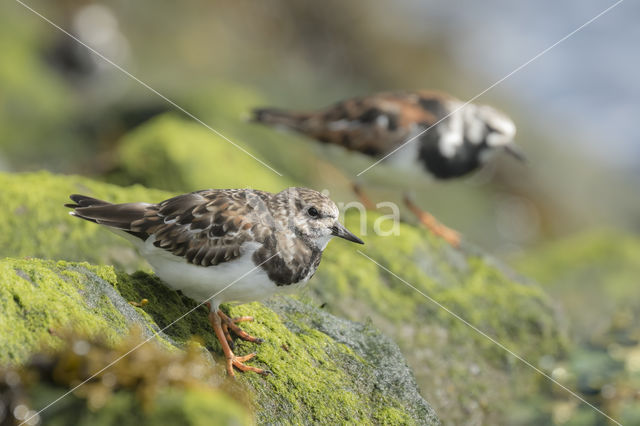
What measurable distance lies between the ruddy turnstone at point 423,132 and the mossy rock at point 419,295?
2.73ft

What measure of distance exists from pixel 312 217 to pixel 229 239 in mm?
573

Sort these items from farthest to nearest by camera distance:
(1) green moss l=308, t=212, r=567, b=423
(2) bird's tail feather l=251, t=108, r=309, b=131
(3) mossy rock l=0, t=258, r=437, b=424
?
(2) bird's tail feather l=251, t=108, r=309, b=131 < (1) green moss l=308, t=212, r=567, b=423 < (3) mossy rock l=0, t=258, r=437, b=424

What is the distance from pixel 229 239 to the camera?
3891 mm

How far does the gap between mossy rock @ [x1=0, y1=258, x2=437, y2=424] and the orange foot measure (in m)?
0.05

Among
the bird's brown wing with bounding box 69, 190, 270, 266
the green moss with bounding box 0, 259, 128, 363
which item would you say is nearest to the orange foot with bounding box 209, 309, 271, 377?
the bird's brown wing with bounding box 69, 190, 270, 266

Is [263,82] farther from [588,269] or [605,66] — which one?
[605,66]

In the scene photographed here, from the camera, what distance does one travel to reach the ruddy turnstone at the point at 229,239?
12.6 feet

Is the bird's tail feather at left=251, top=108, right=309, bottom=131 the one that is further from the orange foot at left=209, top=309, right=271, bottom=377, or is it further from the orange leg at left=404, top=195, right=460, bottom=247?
the orange foot at left=209, top=309, right=271, bottom=377

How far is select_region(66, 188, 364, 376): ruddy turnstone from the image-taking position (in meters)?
3.85

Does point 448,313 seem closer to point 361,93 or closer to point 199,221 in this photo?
point 199,221

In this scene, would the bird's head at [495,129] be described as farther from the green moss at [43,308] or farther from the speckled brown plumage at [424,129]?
the green moss at [43,308]

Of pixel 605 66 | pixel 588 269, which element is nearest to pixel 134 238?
pixel 588 269

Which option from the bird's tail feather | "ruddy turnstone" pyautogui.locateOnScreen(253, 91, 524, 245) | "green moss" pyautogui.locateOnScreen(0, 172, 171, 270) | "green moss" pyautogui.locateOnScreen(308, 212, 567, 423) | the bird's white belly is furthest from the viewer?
the bird's tail feather

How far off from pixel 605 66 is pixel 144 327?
26.3 metres
